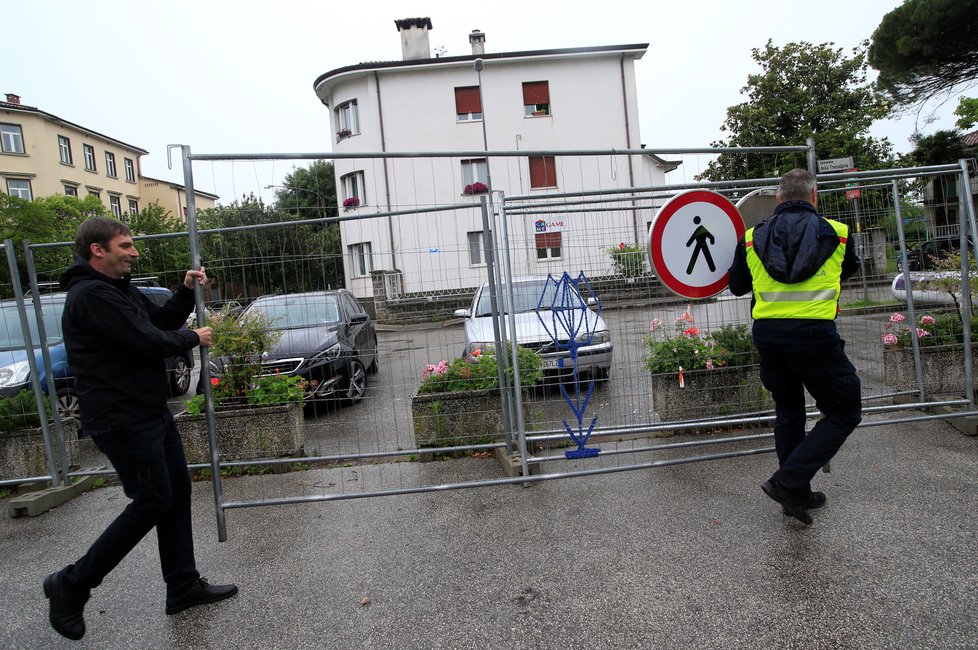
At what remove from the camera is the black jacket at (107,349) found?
9.84ft

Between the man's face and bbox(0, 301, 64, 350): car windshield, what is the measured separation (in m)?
3.10

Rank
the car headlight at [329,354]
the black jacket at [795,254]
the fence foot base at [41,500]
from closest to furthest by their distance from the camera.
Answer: the black jacket at [795,254], the fence foot base at [41,500], the car headlight at [329,354]

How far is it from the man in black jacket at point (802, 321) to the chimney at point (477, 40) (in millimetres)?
31192

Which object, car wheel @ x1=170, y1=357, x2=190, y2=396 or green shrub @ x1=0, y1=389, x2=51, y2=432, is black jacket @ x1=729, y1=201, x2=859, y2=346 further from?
car wheel @ x1=170, y1=357, x2=190, y2=396

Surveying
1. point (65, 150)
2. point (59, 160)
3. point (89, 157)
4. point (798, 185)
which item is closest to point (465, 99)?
point (798, 185)

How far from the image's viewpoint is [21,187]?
39281mm

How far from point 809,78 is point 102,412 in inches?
1346

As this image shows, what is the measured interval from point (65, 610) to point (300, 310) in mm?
2469

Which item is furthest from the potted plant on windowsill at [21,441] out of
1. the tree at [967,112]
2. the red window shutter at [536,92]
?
the red window shutter at [536,92]

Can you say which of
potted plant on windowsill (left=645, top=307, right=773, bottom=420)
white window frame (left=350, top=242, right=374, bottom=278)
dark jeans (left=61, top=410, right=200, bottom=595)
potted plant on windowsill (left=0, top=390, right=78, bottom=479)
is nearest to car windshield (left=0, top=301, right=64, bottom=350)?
potted plant on windowsill (left=0, top=390, right=78, bottom=479)

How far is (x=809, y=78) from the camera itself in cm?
3044

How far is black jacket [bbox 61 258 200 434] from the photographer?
3000 mm

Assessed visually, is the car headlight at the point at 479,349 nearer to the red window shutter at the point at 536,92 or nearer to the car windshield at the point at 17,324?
the car windshield at the point at 17,324

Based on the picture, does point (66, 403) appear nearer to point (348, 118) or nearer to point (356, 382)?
point (356, 382)
